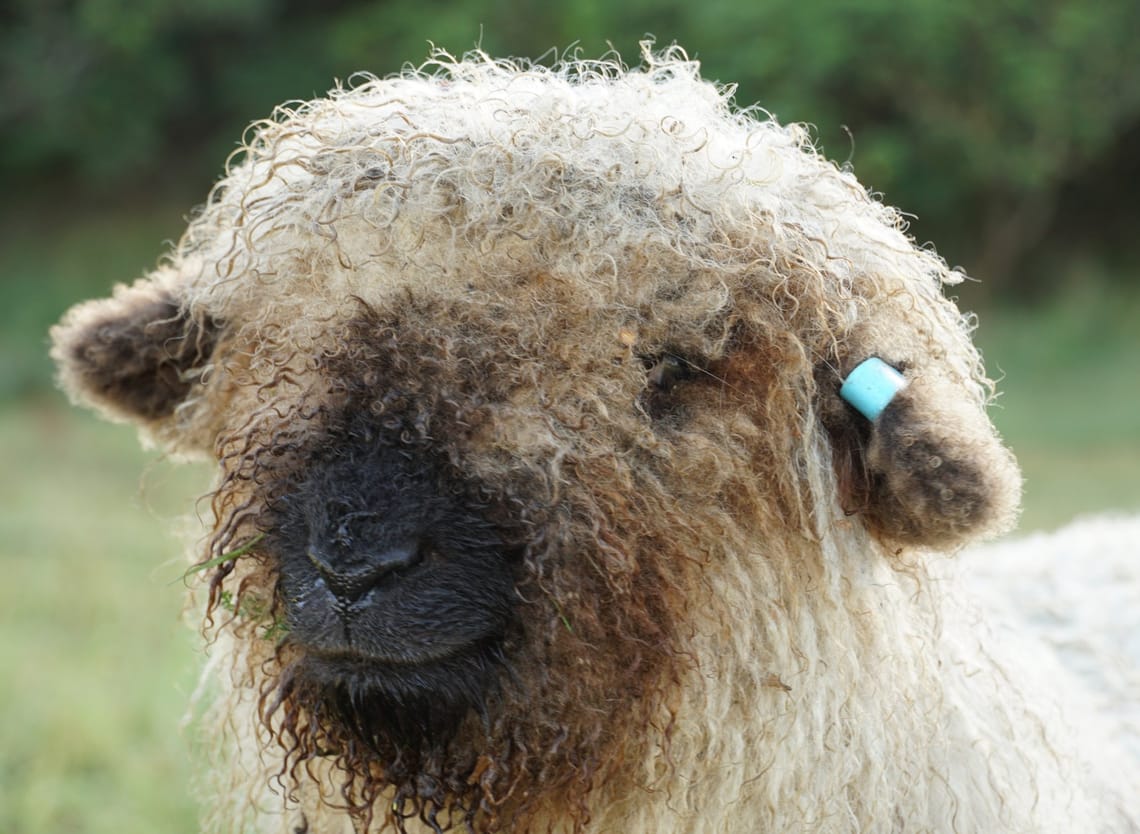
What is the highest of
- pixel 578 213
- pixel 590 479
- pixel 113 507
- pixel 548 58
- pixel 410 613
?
pixel 548 58

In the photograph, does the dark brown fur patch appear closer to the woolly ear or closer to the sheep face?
the sheep face

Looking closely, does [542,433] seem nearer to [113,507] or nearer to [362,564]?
[362,564]

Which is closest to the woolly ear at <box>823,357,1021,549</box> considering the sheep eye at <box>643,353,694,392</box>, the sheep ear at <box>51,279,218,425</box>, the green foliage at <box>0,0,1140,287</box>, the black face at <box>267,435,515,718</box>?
the sheep eye at <box>643,353,694,392</box>

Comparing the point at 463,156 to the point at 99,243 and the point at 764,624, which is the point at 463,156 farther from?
the point at 99,243

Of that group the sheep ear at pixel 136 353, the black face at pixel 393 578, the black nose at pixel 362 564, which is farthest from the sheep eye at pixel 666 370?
the sheep ear at pixel 136 353

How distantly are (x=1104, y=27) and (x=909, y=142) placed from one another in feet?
9.97

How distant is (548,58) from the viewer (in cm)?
1556

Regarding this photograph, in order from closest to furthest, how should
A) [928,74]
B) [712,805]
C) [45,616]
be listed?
[712,805]
[45,616]
[928,74]

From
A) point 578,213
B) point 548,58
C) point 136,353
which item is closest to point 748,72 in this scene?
point 548,58

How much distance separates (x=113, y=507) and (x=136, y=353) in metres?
8.82

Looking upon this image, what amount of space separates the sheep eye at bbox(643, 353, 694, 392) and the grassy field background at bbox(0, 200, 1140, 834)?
1.09 m

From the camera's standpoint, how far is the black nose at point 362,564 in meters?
1.80

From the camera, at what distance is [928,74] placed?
634 inches

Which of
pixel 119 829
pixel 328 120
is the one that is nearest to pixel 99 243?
pixel 119 829
